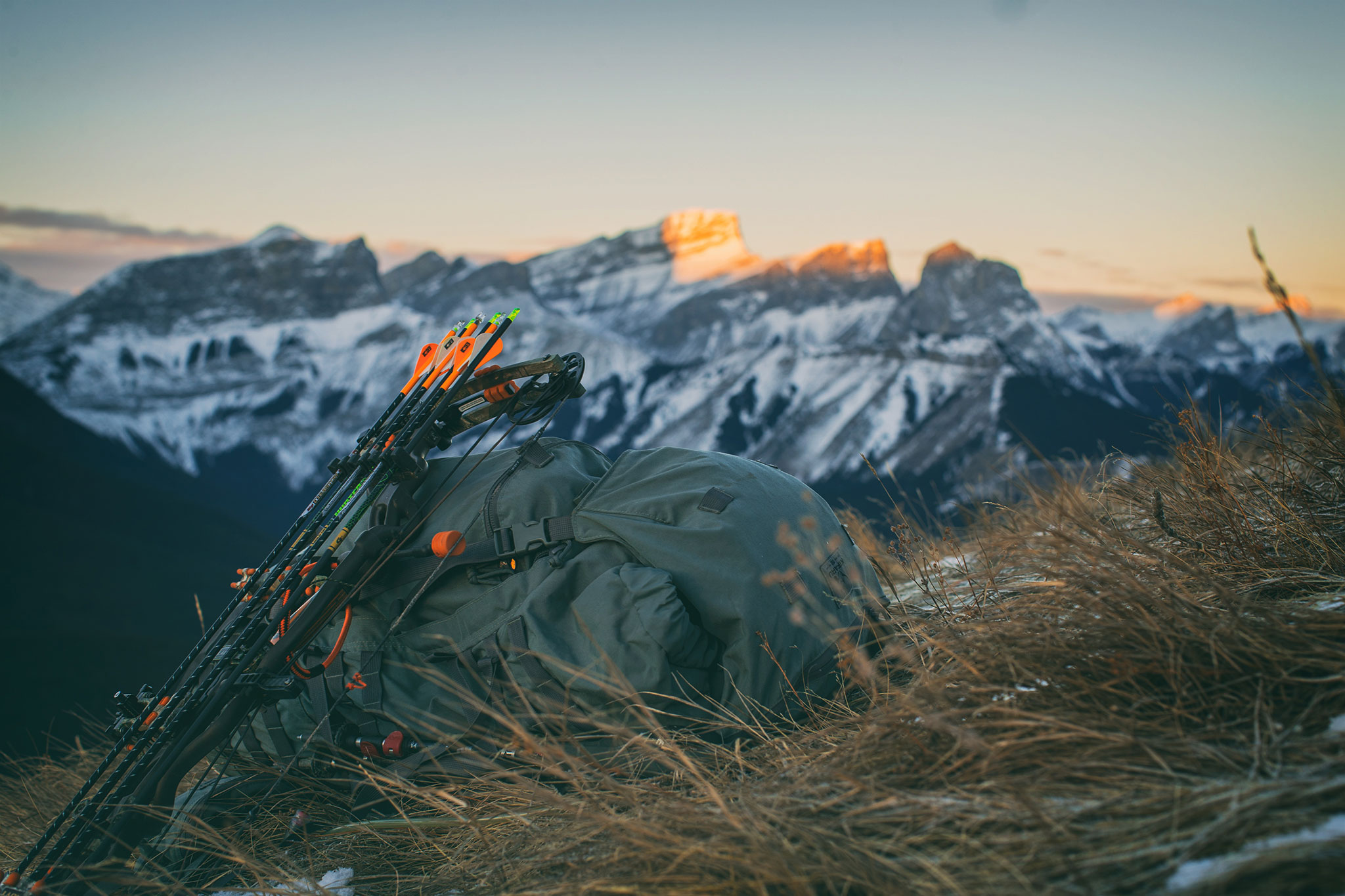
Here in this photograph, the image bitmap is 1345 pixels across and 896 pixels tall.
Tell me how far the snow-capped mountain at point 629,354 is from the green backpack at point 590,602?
58.8 feet

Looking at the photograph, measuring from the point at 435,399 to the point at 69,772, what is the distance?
326cm

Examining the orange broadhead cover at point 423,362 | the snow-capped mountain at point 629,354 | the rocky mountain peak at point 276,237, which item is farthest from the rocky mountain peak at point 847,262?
the orange broadhead cover at point 423,362

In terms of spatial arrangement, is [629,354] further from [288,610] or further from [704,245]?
[288,610]

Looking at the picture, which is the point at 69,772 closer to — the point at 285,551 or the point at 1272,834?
the point at 285,551

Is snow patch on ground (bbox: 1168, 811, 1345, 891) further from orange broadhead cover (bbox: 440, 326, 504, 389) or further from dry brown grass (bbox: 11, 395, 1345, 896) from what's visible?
orange broadhead cover (bbox: 440, 326, 504, 389)

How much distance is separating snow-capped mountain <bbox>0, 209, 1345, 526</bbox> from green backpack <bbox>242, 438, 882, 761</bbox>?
17.9 m

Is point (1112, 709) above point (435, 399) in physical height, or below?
below

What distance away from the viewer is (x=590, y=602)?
2693 mm

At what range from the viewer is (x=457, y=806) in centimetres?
249

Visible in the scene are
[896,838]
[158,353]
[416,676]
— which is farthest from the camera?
[158,353]

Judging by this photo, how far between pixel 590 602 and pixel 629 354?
154 feet

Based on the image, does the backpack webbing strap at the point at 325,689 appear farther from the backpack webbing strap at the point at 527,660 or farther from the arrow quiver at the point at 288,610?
the backpack webbing strap at the point at 527,660

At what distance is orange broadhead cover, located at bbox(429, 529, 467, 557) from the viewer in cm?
305

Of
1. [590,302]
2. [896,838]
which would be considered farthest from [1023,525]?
[590,302]
